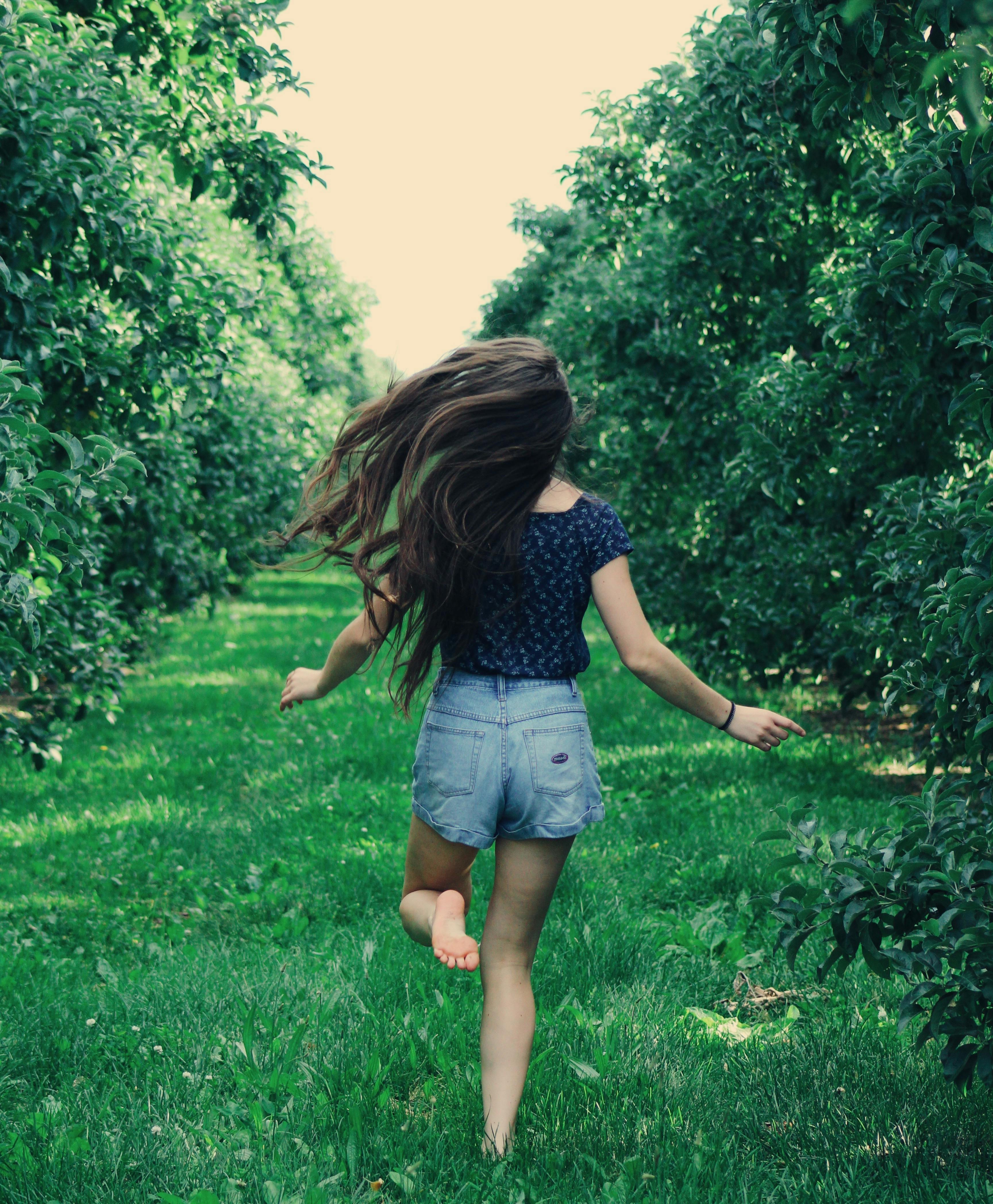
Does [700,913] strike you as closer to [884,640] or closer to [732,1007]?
[732,1007]

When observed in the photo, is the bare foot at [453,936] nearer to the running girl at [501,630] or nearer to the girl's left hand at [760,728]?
the running girl at [501,630]

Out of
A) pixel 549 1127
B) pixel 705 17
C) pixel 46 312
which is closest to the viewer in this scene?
pixel 549 1127

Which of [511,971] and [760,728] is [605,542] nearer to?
[760,728]

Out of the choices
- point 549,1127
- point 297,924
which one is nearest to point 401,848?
point 297,924

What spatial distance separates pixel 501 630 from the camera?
9.35 ft

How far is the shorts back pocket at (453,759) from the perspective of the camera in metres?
2.79

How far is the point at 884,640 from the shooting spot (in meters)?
5.79

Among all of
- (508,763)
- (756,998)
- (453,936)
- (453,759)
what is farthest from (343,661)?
(756,998)

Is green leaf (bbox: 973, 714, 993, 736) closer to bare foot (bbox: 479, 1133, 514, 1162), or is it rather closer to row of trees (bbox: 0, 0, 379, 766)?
bare foot (bbox: 479, 1133, 514, 1162)

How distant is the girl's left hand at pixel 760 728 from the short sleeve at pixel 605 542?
1.66 feet

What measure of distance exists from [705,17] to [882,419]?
3627 millimetres

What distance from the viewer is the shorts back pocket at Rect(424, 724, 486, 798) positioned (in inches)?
110

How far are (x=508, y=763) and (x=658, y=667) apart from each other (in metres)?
0.44

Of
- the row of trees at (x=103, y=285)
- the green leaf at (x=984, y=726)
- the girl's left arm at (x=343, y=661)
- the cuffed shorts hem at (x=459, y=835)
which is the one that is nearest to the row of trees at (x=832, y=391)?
the green leaf at (x=984, y=726)
